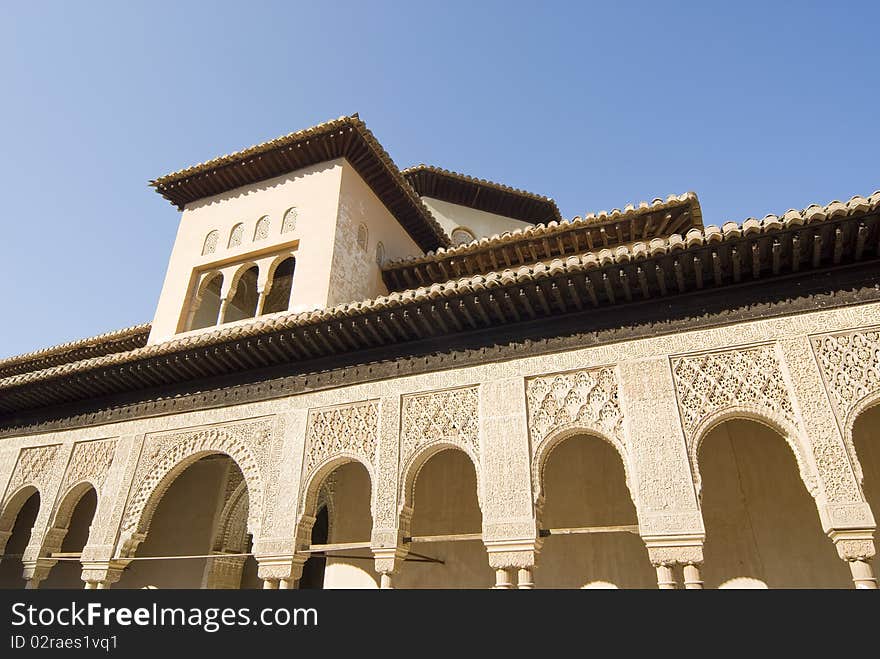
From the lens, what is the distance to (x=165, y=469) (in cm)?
724

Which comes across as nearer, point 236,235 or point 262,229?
point 262,229

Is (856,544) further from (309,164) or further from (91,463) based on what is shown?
(91,463)

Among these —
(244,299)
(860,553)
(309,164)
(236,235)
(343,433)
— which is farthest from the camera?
(244,299)

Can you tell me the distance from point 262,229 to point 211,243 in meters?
0.97

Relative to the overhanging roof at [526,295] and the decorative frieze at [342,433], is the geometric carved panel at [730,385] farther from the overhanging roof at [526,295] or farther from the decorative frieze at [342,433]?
the decorative frieze at [342,433]

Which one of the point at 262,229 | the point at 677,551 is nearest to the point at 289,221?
the point at 262,229

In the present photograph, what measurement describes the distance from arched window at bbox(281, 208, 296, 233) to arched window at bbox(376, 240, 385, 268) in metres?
1.36

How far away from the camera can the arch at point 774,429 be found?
455cm

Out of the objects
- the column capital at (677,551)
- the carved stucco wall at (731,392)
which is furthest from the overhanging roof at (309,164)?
the column capital at (677,551)

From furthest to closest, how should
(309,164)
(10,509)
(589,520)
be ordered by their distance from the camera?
(309,164) → (10,509) → (589,520)

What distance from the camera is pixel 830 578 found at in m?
5.74

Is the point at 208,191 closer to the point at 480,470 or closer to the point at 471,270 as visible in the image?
the point at 471,270
